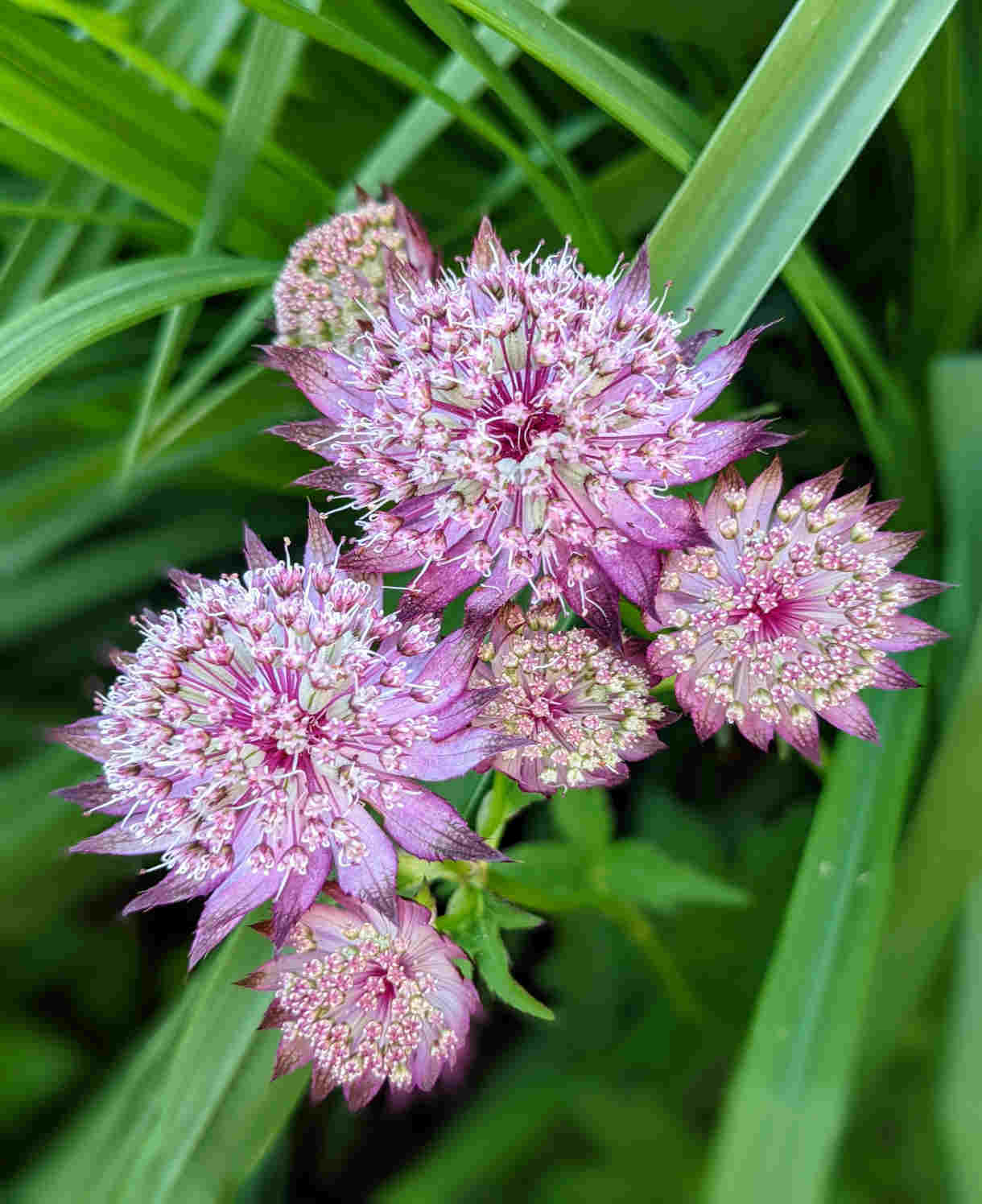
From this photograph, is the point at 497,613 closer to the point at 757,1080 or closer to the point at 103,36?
the point at 757,1080

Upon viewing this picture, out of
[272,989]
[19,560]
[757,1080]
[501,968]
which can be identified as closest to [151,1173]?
[272,989]

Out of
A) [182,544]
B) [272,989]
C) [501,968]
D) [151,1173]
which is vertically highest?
[182,544]

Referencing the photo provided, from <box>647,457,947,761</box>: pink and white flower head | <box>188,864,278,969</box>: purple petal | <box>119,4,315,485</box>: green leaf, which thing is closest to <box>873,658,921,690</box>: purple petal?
<box>647,457,947,761</box>: pink and white flower head

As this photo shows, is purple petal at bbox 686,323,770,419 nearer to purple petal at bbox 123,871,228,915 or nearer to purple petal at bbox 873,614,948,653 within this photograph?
purple petal at bbox 873,614,948,653

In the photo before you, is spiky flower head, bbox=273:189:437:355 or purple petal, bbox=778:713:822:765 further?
spiky flower head, bbox=273:189:437:355

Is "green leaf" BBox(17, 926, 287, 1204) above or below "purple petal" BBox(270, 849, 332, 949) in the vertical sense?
below

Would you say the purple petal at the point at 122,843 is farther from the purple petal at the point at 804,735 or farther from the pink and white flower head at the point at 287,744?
the purple petal at the point at 804,735

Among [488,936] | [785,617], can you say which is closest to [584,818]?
[488,936]
